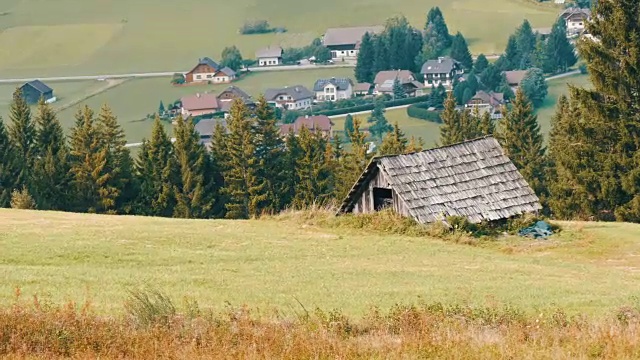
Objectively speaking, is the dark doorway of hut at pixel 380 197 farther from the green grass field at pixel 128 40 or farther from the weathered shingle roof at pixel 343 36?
the weathered shingle roof at pixel 343 36

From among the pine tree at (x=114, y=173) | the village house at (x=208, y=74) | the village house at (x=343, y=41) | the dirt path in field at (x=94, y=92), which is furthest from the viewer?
the village house at (x=343, y=41)

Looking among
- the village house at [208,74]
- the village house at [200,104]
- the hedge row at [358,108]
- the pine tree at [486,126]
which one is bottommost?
the pine tree at [486,126]

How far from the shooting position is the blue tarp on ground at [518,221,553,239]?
111ft

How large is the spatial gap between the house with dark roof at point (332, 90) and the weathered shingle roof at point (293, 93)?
1.64 m

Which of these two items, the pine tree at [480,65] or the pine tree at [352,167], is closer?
the pine tree at [352,167]

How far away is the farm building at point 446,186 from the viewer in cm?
3459

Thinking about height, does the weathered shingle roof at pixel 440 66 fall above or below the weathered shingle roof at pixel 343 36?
below

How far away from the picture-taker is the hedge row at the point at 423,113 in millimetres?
133750

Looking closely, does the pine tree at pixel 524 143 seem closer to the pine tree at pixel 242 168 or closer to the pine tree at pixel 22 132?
Answer: the pine tree at pixel 242 168

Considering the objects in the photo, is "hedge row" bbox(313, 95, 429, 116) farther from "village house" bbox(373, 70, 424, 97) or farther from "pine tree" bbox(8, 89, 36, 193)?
"pine tree" bbox(8, 89, 36, 193)

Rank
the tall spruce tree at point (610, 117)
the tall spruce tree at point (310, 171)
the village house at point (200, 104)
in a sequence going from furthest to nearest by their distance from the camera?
the village house at point (200, 104) → the tall spruce tree at point (310, 171) → the tall spruce tree at point (610, 117)

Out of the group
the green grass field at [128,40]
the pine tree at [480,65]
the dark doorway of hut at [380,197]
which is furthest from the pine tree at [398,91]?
the dark doorway of hut at [380,197]

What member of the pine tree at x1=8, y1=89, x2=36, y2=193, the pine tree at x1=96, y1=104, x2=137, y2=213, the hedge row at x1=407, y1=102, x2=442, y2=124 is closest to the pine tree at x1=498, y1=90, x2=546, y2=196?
the pine tree at x1=96, y1=104, x2=137, y2=213

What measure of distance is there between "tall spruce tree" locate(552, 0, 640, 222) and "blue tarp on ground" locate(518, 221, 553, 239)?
16.7 metres
